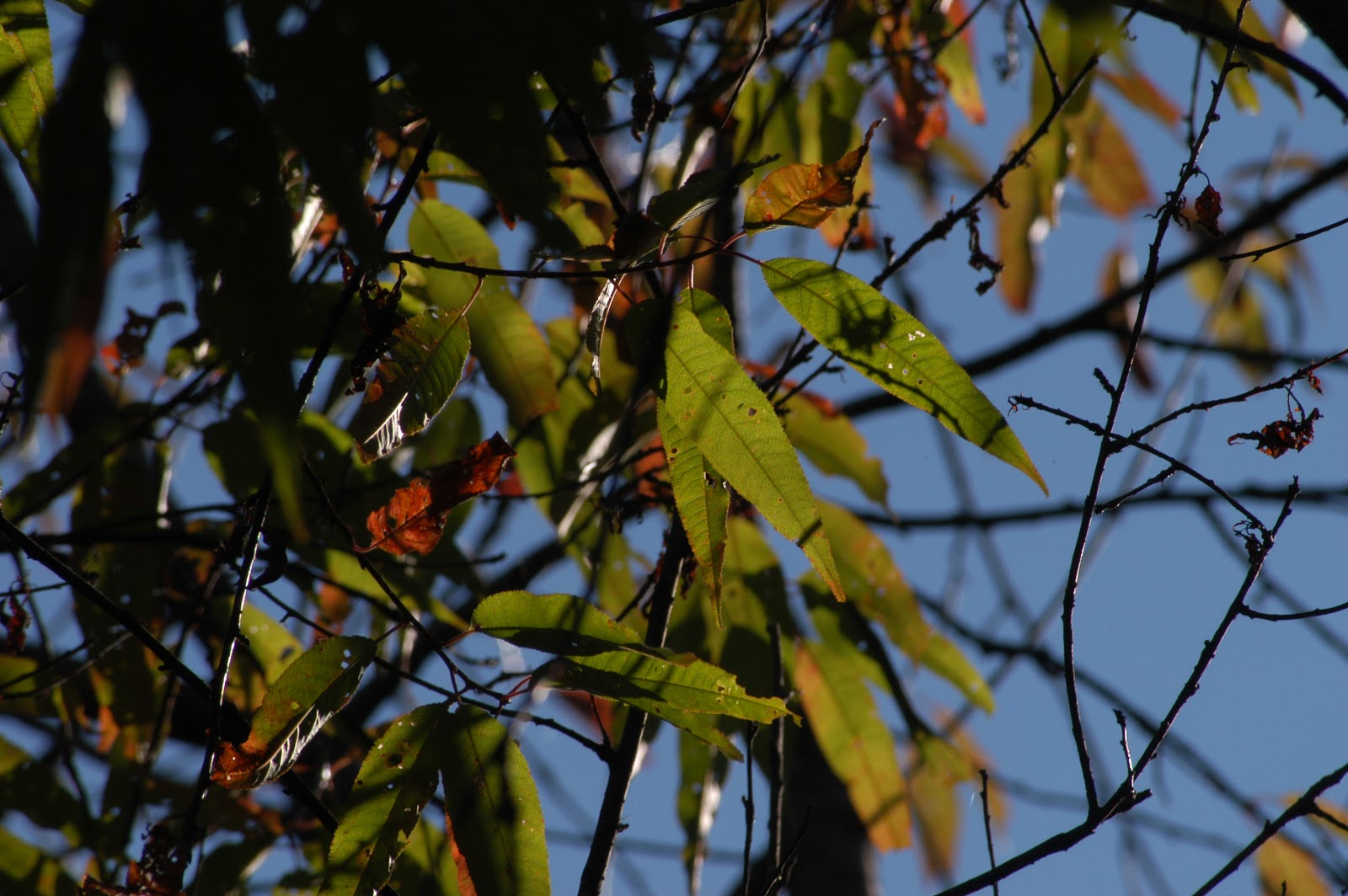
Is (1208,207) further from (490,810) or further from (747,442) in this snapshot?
(490,810)

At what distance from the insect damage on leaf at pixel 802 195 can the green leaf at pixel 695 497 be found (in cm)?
16

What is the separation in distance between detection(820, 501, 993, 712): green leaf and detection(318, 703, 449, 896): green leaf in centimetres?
72

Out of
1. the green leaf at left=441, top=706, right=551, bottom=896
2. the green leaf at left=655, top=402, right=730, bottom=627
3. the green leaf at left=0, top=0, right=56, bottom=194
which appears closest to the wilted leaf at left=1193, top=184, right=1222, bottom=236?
the green leaf at left=655, top=402, right=730, bottom=627

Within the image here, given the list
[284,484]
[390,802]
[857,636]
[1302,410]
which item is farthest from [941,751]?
[284,484]

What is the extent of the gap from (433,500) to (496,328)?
367mm

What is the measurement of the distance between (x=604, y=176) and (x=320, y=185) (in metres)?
0.51

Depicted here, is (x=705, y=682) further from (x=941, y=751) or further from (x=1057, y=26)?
(x=1057, y=26)

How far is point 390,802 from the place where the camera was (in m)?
0.77

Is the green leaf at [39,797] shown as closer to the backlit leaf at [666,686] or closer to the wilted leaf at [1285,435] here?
the backlit leaf at [666,686]

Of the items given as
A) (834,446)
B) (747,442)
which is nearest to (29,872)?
(747,442)

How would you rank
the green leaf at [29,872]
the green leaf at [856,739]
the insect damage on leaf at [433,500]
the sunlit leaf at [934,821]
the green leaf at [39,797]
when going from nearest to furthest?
1. the insect damage on leaf at [433,500]
2. the green leaf at [29,872]
3. the green leaf at [39,797]
4. the green leaf at [856,739]
5. the sunlit leaf at [934,821]

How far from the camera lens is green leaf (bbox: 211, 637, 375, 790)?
0.72 m

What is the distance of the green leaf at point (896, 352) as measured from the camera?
757mm

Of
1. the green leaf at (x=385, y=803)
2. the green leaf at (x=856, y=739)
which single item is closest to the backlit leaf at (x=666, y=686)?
the green leaf at (x=385, y=803)
